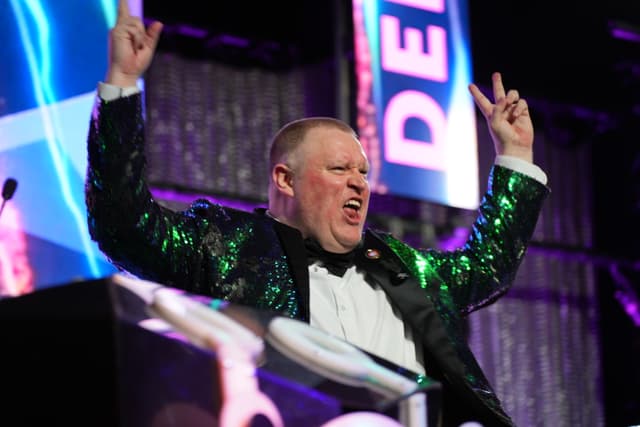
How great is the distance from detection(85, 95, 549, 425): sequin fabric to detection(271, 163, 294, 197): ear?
0.18 metres

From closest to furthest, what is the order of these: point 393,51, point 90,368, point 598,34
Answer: point 90,368, point 393,51, point 598,34

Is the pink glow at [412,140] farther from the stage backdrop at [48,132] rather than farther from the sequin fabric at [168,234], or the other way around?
the sequin fabric at [168,234]

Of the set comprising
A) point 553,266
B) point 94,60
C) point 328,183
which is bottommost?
point 553,266

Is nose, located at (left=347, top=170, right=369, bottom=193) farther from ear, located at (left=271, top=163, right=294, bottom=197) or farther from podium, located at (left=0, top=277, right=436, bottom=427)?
podium, located at (left=0, top=277, right=436, bottom=427)

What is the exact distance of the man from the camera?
7.39 feet

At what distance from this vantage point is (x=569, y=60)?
605 centimetres

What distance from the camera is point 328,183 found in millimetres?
2711

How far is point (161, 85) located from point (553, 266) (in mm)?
2367

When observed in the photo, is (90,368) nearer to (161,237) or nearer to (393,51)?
(161,237)

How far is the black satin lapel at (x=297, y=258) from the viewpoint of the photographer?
2.43 m

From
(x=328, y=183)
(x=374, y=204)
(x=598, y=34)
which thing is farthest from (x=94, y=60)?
(x=598, y=34)

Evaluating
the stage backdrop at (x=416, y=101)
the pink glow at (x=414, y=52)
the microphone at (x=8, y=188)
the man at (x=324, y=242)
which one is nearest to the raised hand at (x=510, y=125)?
the man at (x=324, y=242)

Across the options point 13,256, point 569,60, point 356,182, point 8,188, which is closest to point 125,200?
point 356,182

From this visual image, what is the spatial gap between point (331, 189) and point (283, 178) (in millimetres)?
151
